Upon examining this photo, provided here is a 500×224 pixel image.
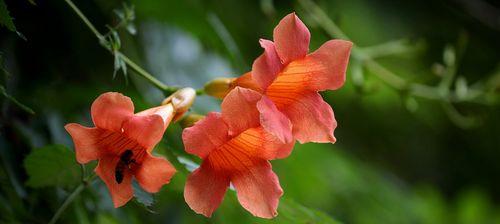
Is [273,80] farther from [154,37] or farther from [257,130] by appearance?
[154,37]

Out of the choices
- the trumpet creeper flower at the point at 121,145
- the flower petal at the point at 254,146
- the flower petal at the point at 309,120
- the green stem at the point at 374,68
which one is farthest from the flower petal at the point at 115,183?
the green stem at the point at 374,68

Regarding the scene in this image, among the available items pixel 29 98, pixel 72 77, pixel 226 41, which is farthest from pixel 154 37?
pixel 29 98

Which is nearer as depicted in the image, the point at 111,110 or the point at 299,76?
the point at 111,110

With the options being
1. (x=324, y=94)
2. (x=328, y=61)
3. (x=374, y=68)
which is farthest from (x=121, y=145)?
(x=324, y=94)

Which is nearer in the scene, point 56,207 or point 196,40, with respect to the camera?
point 56,207

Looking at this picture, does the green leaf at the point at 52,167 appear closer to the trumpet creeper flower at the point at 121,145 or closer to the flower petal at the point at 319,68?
the trumpet creeper flower at the point at 121,145

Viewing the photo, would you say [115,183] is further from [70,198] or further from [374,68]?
[374,68]
